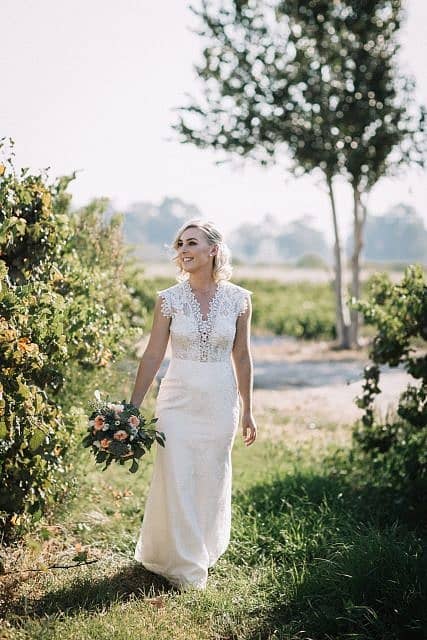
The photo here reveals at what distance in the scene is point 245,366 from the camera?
4.84m

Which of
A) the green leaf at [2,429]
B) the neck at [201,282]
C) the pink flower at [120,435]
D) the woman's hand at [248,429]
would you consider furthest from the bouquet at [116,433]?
the neck at [201,282]

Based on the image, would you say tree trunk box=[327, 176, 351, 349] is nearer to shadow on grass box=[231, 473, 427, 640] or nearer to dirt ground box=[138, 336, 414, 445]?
dirt ground box=[138, 336, 414, 445]

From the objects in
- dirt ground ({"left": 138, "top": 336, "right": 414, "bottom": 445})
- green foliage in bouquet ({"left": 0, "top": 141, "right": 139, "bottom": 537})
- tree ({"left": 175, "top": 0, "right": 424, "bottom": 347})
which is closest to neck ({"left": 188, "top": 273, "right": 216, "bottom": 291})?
green foliage in bouquet ({"left": 0, "top": 141, "right": 139, "bottom": 537})

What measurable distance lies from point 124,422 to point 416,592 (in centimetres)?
177

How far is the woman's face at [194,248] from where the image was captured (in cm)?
460

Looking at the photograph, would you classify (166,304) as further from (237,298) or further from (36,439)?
(36,439)

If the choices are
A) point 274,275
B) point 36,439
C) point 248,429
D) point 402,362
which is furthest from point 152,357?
point 274,275

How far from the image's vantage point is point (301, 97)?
1755 centimetres

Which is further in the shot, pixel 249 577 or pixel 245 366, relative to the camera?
pixel 245 366

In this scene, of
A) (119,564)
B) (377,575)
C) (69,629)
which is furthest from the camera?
(119,564)

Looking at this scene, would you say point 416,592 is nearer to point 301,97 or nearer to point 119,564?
point 119,564

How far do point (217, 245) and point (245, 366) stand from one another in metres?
0.81

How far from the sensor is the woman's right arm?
4586 mm

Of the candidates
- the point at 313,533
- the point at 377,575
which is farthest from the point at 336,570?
the point at 313,533
